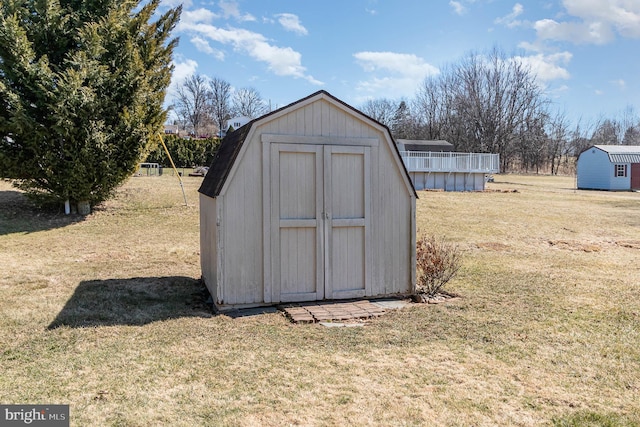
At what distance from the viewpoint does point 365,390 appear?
11.7 feet

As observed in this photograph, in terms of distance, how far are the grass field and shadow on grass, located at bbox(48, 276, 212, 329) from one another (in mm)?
36

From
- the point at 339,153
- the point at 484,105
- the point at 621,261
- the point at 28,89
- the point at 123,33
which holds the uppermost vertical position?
the point at 484,105

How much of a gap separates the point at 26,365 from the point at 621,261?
33.4 ft

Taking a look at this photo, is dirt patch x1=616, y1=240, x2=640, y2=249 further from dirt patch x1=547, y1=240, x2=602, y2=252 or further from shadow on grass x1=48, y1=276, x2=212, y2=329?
shadow on grass x1=48, y1=276, x2=212, y2=329

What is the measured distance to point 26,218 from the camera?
1292 cm

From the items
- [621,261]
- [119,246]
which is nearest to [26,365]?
[119,246]

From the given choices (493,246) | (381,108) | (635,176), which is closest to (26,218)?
(493,246)

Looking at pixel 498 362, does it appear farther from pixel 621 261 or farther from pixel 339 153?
pixel 621 261

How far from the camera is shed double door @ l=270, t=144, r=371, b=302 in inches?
230

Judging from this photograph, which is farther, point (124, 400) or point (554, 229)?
point (554, 229)

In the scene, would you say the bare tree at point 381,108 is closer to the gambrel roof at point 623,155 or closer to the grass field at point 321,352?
the gambrel roof at point 623,155

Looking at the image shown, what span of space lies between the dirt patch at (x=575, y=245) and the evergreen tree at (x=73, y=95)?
11.4 metres

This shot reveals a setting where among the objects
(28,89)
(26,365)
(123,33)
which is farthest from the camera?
(123,33)

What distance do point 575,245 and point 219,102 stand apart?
66392 millimetres
